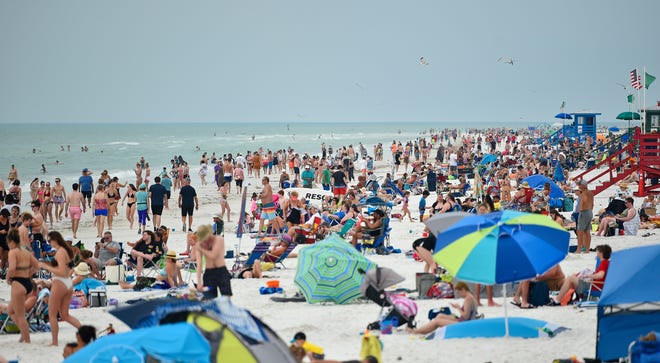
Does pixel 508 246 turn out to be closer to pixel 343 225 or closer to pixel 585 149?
pixel 343 225

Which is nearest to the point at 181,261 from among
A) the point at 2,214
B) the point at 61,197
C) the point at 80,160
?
the point at 2,214

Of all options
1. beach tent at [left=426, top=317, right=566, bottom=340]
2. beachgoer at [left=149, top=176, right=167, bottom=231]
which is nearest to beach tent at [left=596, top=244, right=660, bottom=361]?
beach tent at [left=426, top=317, right=566, bottom=340]

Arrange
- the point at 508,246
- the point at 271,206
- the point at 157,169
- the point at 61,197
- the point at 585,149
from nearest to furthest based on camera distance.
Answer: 1. the point at 508,246
2. the point at 271,206
3. the point at 61,197
4. the point at 585,149
5. the point at 157,169

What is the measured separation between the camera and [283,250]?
13.3 m

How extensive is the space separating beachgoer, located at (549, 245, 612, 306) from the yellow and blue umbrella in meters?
1.22

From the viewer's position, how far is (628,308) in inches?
296

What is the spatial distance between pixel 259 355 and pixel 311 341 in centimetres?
275

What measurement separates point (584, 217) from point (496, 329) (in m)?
5.25

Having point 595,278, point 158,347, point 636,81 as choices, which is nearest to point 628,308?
point 595,278

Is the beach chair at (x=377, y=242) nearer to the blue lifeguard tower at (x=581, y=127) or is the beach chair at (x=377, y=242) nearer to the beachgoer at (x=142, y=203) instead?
the beachgoer at (x=142, y=203)

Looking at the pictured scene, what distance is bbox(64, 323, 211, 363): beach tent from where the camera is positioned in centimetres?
546

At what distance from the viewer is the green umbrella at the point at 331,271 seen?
10.2 metres

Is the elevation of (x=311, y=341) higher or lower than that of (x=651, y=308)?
lower

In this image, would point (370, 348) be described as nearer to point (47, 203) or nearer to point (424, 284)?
point (424, 284)
